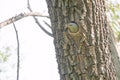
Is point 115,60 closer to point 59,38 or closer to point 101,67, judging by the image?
point 101,67

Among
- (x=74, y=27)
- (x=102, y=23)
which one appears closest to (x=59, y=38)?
(x=74, y=27)

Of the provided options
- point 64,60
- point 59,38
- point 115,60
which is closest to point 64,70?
point 64,60

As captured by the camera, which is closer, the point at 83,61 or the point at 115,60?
the point at 83,61

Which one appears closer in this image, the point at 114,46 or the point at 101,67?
the point at 101,67

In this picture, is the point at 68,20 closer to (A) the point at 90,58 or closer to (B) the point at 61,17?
(B) the point at 61,17

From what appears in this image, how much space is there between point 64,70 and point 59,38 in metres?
0.15

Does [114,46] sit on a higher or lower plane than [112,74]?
higher

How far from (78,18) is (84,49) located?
14 centimetres

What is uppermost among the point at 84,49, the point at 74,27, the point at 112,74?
the point at 74,27

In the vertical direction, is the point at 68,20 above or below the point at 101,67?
above

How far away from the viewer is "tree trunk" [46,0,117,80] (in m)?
1.33

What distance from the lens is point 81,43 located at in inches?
52.6

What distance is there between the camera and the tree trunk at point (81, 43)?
4.36 feet

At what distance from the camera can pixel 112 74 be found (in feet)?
4.53
